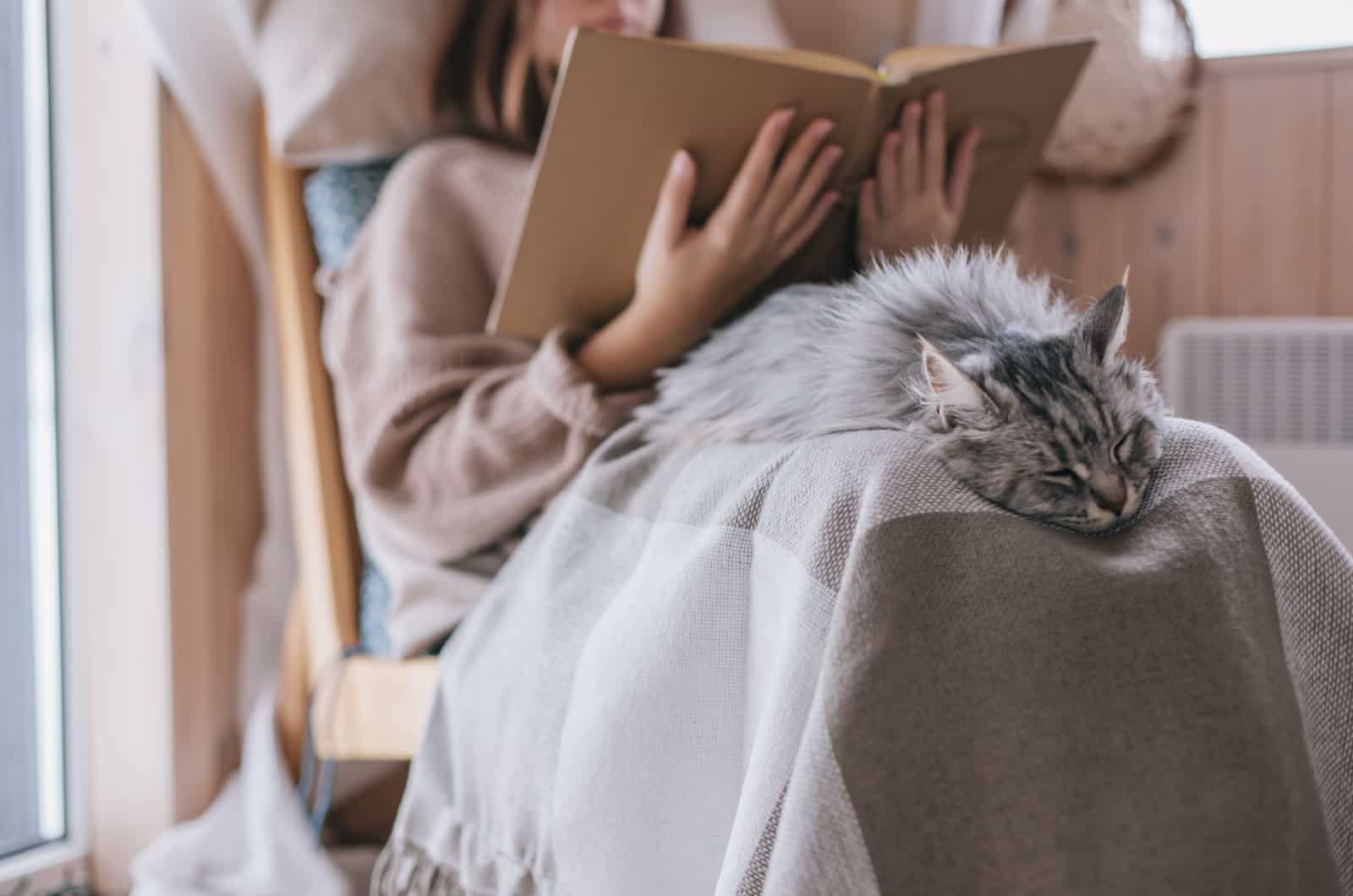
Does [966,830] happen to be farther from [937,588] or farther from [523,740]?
[523,740]

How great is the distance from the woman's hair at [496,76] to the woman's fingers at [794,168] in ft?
1.11

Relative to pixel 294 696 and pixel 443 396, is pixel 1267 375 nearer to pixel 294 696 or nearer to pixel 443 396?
pixel 443 396

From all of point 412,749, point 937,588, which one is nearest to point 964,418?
point 937,588

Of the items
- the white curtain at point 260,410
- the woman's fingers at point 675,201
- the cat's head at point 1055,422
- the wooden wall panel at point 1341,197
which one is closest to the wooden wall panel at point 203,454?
the white curtain at point 260,410

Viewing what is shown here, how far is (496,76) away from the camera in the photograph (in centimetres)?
106

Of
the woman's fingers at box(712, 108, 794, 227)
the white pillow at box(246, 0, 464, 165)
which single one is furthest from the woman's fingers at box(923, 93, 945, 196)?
the white pillow at box(246, 0, 464, 165)

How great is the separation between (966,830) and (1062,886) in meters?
0.04

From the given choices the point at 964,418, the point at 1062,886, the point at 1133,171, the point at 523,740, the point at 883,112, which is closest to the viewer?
the point at 1062,886

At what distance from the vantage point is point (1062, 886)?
0.42 m

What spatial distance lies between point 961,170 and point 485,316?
42 centimetres

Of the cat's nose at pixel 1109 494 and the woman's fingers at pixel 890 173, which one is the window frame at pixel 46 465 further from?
the cat's nose at pixel 1109 494

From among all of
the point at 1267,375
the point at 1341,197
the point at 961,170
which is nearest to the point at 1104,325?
the point at 961,170

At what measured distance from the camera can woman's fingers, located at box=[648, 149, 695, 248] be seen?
2.53 feet

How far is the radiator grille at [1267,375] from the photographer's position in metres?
1.33
